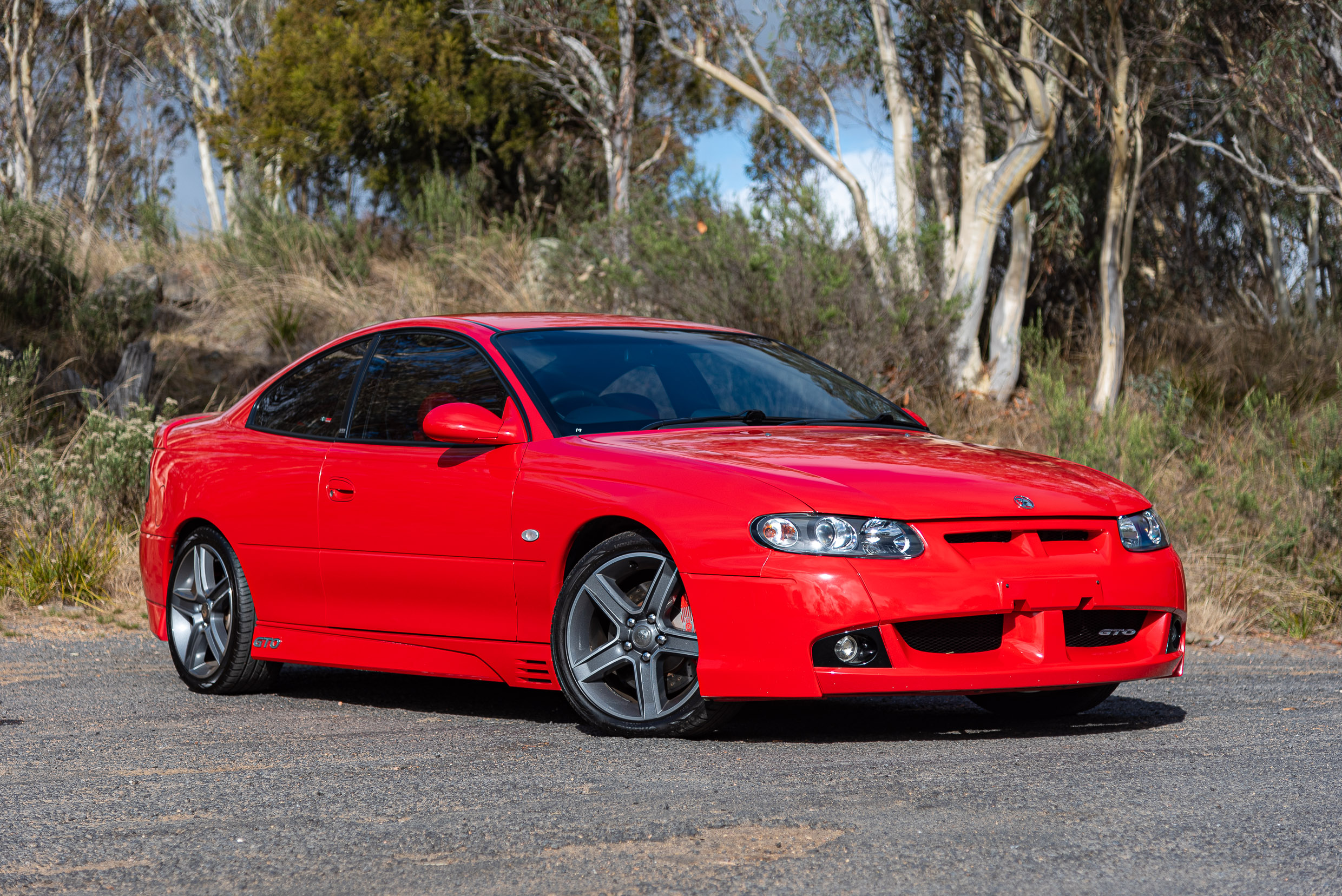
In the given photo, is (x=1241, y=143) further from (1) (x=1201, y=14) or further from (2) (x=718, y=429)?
(2) (x=718, y=429)

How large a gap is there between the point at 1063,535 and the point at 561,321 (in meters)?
2.32

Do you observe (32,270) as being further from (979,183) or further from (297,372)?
(297,372)

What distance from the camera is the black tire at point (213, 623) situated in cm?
658

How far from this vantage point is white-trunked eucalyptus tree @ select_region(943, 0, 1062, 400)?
53.6 ft

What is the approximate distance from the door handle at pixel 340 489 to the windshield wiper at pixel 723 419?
46.8 inches

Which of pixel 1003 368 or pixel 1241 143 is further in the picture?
pixel 1241 143

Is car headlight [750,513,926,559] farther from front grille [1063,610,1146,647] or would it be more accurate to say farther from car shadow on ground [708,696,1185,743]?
car shadow on ground [708,696,1185,743]

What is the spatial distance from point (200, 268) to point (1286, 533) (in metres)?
14.3

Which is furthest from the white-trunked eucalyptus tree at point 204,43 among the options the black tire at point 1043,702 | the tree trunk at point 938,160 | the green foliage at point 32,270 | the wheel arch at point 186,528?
the black tire at point 1043,702

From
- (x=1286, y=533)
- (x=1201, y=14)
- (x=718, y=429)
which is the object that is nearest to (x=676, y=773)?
(x=718, y=429)

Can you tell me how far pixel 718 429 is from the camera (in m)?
5.80

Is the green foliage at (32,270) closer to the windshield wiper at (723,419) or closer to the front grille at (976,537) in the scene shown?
the windshield wiper at (723,419)

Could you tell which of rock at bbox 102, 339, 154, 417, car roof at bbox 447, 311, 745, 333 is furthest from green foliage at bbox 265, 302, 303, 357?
car roof at bbox 447, 311, 745, 333

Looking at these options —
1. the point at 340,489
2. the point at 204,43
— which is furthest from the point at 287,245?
the point at 204,43
